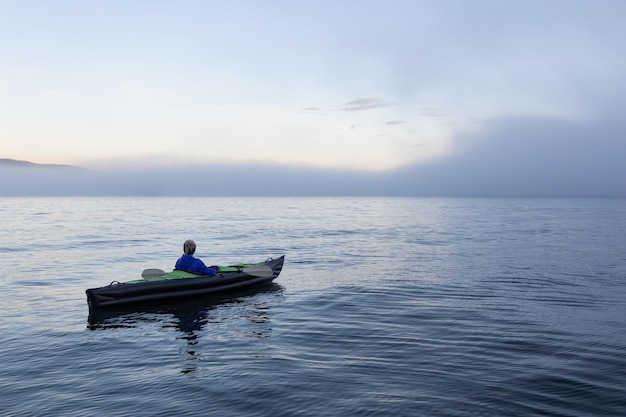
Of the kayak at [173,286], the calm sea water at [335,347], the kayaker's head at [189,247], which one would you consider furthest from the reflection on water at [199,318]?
the kayaker's head at [189,247]

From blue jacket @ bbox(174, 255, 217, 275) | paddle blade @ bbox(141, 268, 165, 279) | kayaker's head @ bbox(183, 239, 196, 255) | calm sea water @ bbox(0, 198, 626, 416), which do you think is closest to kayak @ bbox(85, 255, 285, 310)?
paddle blade @ bbox(141, 268, 165, 279)

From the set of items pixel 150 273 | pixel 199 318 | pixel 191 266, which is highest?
pixel 191 266

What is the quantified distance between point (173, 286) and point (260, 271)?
12.6 ft

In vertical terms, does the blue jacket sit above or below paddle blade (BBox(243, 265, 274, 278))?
above

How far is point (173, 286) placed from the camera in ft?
50.2

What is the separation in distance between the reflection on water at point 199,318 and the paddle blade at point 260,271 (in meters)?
1.34

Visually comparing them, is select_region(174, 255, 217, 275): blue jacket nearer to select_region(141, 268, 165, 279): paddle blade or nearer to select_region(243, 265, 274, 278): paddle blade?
select_region(141, 268, 165, 279): paddle blade

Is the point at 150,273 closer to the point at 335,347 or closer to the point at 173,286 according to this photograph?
the point at 173,286

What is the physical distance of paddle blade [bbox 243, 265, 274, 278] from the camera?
59.1 ft

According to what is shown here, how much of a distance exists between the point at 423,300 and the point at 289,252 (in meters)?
16.5

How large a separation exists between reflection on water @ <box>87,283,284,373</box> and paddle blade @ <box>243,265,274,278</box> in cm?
134

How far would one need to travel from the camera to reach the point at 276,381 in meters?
8.57

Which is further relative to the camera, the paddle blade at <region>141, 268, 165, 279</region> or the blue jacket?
the blue jacket

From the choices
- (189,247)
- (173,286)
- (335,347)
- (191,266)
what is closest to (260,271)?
(191,266)
